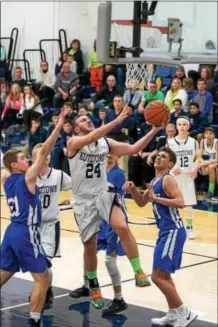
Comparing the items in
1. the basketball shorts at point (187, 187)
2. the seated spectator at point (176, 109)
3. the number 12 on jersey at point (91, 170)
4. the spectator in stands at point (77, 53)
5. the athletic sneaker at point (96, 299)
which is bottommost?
the athletic sneaker at point (96, 299)

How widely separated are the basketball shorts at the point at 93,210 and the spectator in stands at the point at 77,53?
1208cm

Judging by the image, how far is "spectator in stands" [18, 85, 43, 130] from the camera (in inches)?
702

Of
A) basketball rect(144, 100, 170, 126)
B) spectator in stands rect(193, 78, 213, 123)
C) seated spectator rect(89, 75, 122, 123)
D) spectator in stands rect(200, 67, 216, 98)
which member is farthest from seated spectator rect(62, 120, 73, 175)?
basketball rect(144, 100, 170, 126)

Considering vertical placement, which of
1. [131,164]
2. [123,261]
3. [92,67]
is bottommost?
[123,261]

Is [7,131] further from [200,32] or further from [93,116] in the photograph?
[200,32]

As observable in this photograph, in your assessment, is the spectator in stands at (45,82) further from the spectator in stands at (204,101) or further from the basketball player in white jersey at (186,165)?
the basketball player in white jersey at (186,165)

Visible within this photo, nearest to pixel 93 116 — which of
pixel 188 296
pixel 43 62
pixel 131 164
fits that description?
pixel 131 164

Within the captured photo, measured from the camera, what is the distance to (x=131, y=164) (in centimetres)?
1377

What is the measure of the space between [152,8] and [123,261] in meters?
4.46

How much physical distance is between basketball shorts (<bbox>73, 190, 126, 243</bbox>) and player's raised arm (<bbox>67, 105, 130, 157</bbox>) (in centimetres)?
50

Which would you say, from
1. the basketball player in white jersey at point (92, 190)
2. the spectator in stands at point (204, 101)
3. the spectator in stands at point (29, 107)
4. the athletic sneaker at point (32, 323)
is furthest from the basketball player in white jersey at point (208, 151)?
the athletic sneaker at point (32, 323)

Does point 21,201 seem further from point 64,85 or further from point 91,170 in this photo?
point 64,85

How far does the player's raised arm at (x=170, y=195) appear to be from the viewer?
757cm

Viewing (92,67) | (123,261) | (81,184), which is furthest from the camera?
(92,67)
